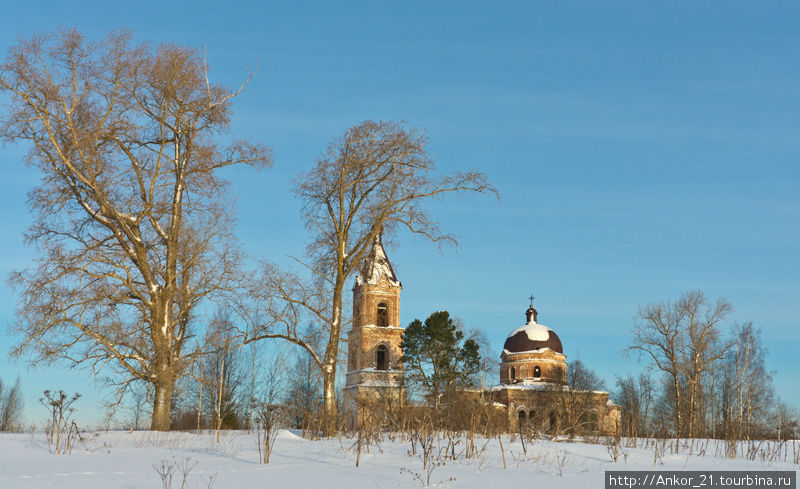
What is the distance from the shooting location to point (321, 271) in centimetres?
1630

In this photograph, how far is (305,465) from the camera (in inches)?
339

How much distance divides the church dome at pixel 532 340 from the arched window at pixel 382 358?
838 inches

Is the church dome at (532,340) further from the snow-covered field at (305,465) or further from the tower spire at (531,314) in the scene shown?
the snow-covered field at (305,465)

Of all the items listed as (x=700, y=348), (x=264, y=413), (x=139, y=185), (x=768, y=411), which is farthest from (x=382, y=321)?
(x=264, y=413)

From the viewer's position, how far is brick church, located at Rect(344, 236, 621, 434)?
134 ft

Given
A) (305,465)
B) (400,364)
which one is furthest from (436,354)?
(305,465)

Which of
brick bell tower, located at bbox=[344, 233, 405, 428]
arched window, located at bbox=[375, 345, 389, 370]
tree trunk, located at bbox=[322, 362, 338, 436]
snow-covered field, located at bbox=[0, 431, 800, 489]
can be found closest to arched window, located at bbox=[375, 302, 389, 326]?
brick bell tower, located at bbox=[344, 233, 405, 428]

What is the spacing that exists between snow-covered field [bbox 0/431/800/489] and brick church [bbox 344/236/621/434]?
1683 centimetres

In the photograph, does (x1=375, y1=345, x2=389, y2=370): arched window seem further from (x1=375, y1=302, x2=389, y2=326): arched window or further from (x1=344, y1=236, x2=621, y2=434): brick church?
(x1=375, y1=302, x2=389, y2=326): arched window

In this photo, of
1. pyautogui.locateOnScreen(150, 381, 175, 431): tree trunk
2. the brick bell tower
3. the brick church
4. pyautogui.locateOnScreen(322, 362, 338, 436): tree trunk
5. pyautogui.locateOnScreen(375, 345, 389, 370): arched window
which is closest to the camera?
pyautogui.locateOnScreen(322, 362, 338, 436): tree trunk

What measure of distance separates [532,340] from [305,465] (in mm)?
57243

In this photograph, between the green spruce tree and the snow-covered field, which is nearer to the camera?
the snow-covered field

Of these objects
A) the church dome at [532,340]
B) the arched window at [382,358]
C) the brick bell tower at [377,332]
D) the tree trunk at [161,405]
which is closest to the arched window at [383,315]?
the brick bell tower at [377,332]

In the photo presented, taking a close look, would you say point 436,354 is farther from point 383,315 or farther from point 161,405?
point 161,405
